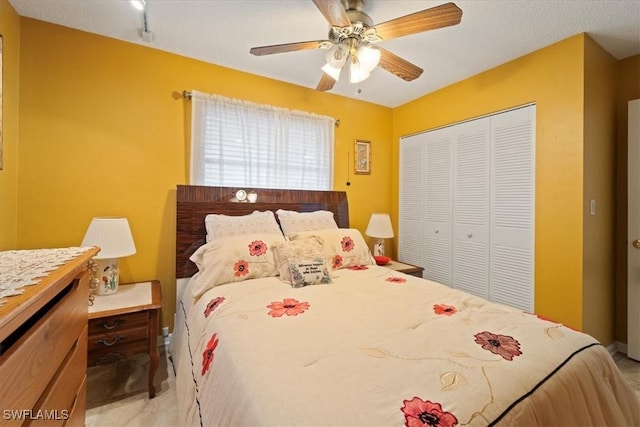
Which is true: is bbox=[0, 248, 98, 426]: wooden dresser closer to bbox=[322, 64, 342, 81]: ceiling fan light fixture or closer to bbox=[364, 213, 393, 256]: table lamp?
bbox=[322, 64, 342, 81]: ceiling fan light fixture

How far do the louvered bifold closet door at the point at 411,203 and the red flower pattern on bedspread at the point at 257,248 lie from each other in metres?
2.03

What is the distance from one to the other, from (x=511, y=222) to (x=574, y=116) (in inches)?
35.3

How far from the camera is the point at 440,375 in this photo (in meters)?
0.86

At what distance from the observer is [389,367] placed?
90 centimetres

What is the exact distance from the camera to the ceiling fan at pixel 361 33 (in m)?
1.35

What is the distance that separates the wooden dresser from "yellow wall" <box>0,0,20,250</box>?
3.70 feet

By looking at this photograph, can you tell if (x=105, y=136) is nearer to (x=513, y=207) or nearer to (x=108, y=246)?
(x=108, y=246)

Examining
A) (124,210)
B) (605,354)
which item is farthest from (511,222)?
(124,210)

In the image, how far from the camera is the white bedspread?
0.75 meters

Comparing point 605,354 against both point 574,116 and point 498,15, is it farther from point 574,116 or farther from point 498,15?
point 498,15

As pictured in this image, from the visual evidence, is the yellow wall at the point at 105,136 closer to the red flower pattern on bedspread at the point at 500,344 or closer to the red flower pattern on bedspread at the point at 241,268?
the red flower pattern on bedspread at the point at 241,268

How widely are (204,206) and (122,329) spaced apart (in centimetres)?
105

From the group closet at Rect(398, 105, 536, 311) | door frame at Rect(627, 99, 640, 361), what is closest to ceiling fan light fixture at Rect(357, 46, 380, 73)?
closet at Rect(398, 105, 536, 311)

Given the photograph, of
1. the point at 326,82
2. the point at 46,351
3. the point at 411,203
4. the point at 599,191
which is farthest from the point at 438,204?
the point at 46,351
